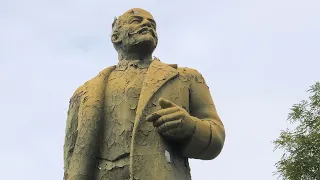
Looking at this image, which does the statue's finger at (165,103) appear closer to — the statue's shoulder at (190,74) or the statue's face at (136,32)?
the statue's shoulder at (190,74)

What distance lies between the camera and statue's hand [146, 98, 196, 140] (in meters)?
5.63

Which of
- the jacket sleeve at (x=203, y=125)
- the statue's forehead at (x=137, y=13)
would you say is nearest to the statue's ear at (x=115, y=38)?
the statue's forehead at (x=137, y=13)

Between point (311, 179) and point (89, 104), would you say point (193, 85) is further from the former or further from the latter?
point (311, 179)

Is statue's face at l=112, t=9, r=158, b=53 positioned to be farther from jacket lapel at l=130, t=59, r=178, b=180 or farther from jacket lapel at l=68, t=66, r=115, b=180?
jacket lapel at l=68, t=66, r=115, b=180

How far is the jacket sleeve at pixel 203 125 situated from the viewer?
230 inches

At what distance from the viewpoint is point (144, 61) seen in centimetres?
666

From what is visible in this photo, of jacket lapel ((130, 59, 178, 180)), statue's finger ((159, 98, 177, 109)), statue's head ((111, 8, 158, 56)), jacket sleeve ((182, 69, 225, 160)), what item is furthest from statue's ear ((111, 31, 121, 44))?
statue's finger ((159, 98, 177, 109))

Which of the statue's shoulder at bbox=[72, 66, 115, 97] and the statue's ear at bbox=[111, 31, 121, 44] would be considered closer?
the statue's shoulder at bbox=[72, 66, 115, 97]

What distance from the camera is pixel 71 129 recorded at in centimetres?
643

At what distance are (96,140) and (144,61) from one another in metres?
1.12

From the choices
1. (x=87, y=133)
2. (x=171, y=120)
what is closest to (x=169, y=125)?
(x=171, y=120)

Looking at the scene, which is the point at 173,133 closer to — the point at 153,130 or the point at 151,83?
the point at 153,130

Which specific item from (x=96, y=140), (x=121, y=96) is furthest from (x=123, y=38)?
(x=96, y=140)

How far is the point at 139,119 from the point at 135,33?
1128 mm
